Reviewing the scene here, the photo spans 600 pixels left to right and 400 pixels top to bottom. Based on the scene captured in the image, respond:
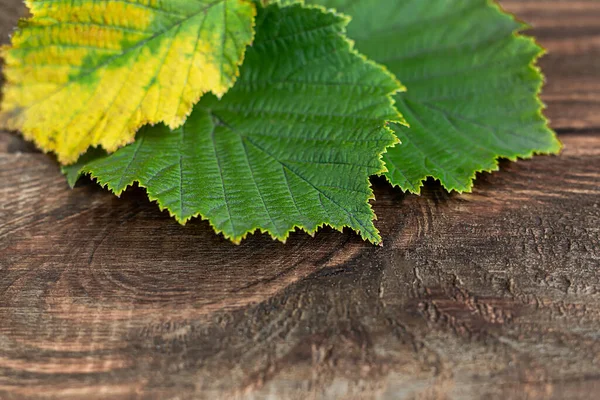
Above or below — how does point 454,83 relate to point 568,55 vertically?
below

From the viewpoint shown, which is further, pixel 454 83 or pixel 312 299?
pixel 454 83

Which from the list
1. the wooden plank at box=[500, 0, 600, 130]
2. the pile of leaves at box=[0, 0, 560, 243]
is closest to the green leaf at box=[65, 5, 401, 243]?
the pile of leaves at box=[0, 0, 560, 243]

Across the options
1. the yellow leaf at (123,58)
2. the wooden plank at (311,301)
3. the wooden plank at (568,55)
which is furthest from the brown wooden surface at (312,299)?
the wooden plank at (568,55)

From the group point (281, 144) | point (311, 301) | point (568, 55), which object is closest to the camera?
point (311, 301)

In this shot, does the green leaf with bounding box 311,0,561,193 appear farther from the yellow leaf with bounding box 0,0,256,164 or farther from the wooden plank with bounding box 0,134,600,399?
the yellow leaf with bounding box 0,0,256,164

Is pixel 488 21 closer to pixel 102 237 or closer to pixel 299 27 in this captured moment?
pixel 299 27

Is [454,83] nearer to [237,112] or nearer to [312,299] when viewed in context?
[237,112]

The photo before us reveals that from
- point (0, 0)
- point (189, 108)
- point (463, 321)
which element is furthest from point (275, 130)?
point (0, 0)

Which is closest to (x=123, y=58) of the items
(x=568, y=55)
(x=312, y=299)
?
(x=312, y=299)

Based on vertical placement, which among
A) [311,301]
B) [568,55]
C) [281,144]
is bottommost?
[311,301]
